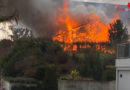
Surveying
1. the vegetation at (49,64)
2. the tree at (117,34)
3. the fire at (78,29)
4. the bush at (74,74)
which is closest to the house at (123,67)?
the vegetation at (49,64)

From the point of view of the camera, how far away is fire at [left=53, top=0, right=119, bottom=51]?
1547 inches

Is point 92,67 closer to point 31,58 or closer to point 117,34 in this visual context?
point 31,58

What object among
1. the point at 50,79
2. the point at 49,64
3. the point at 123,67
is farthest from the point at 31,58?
the point at 123,67

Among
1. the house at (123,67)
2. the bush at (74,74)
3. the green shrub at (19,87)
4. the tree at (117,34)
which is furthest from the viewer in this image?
the tree at (117,34)

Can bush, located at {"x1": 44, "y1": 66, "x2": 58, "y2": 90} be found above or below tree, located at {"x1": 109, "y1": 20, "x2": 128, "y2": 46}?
below

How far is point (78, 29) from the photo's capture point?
44781 mm

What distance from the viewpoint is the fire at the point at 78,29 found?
39.3 metres

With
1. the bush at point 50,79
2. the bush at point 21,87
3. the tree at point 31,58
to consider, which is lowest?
the bush at point 21,87

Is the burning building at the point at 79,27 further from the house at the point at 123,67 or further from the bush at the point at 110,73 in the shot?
the house at the point at 123,67

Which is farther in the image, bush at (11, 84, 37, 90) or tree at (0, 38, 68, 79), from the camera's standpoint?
tree at (0, 38, 68, 79)

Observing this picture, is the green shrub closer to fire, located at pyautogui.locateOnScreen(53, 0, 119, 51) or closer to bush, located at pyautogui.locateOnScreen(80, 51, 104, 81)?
bush, located at pyautogui.locateOnScreen(80, 51, 104, 81)

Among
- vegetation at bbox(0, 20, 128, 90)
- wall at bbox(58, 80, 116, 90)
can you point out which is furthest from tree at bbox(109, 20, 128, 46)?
wall at bbox(58, 80, 116, 90)

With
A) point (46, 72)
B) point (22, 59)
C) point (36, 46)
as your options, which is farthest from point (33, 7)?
point (46, 72)

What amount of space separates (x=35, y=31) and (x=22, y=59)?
13.3 meters
